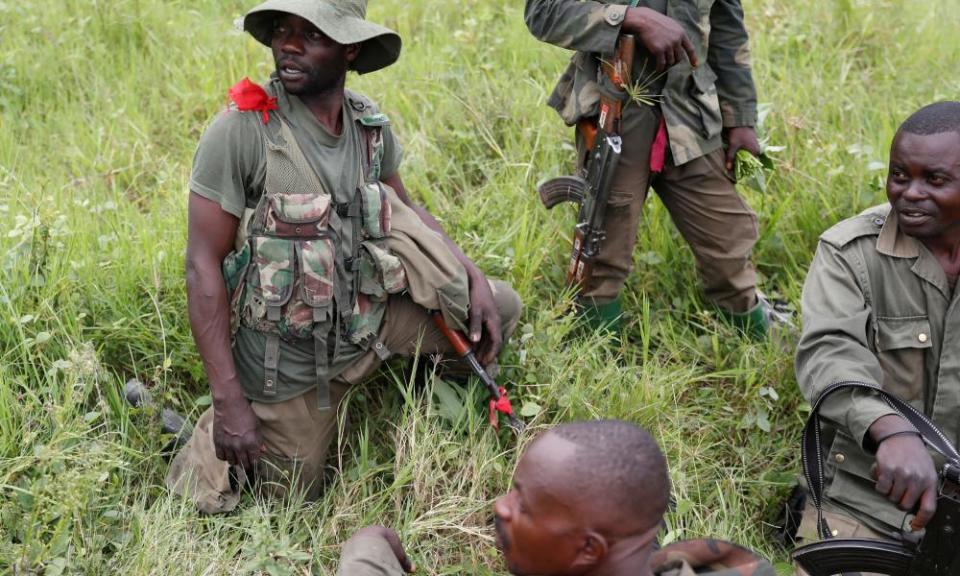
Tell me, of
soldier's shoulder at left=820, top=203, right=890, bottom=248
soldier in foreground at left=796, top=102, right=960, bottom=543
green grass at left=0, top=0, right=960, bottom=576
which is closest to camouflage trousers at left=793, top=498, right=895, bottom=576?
soldier in foreground at left=796, top=102, right=960, bottom=543

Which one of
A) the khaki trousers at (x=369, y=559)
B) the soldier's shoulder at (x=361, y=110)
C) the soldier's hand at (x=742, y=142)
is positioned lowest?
the khaki trousers at (x=369, y=559)

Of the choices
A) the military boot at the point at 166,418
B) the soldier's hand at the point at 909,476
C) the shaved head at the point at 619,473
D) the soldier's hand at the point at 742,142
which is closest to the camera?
the shaved head at the point at 619,473

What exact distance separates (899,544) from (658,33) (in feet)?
6.26

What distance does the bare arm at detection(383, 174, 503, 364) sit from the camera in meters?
3.76

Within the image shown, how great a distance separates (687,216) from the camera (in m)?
4.38

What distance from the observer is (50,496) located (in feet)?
10.5

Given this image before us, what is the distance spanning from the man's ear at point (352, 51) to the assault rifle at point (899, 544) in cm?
182

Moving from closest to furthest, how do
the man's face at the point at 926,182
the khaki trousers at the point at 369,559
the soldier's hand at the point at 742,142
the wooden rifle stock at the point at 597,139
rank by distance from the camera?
the khaki trousers at the point at 369,559
the man's face at the point at 926,182
the wooden rifle stock at the point at 597,139
the soldier's hand at the point at 742,142

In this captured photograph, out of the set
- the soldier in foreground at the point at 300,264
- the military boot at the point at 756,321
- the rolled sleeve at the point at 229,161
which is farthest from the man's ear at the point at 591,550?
the military boot at the point at 756,321

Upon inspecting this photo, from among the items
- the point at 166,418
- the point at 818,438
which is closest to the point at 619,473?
the point at 818,438

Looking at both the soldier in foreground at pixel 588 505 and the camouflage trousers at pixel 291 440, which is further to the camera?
Result: the camouflage trousers at pixel 291 440

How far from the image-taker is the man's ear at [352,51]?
3543 mm

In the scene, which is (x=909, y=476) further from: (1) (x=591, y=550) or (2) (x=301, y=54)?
(2) (x=301, y=54)

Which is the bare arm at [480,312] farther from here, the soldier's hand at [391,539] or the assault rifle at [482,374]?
the soldier's hand at [391,539]
